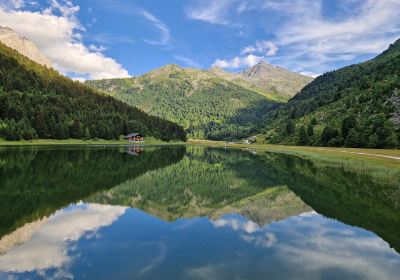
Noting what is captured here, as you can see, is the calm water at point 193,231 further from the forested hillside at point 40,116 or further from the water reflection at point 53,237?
the forested hillside at point 40,116

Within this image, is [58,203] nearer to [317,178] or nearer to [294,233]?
[294,233]

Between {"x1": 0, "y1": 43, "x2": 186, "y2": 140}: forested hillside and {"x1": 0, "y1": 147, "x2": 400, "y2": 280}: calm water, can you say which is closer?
{"x1": 0, "y1": 147, "x2": 400, "y2": 280}: calm water

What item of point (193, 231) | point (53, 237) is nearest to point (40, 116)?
point (53, 237)

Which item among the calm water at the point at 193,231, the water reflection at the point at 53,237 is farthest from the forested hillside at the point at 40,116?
the water reflection at the point at 53,237

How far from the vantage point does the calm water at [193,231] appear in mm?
13797

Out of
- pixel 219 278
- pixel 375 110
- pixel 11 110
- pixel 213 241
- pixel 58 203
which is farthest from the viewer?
pixel 375 110

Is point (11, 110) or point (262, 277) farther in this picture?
point (11, 110)

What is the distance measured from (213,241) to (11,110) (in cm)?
15841

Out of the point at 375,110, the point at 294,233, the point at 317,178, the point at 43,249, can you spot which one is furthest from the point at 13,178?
the point at 375,110

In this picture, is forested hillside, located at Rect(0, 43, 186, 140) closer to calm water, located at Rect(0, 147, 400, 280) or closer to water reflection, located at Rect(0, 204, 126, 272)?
calm water, located at Rect(0, 147, 400, 280)

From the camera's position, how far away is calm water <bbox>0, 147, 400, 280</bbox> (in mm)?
13797

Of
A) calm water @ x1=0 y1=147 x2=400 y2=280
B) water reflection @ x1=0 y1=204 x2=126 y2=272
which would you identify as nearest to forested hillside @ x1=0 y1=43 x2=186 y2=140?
calm water @ x1=0 y1=147 x2=400 y2=280

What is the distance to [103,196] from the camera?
29.7 metres

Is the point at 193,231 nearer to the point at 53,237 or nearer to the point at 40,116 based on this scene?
the point at 53,237
